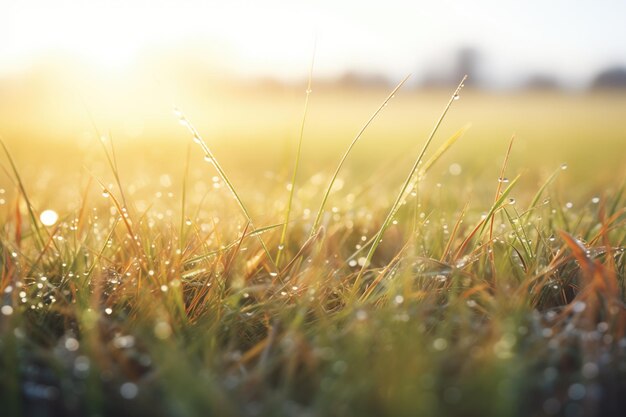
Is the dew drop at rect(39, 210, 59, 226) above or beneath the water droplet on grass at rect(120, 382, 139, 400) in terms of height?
beneath

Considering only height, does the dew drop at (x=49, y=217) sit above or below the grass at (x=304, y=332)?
below

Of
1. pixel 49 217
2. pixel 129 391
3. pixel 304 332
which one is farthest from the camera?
pixel 49 217

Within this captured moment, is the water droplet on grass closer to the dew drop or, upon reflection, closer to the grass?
the grass

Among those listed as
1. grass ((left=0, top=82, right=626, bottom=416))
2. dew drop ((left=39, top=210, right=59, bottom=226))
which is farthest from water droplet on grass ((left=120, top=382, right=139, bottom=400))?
dew drop ((left=39, top=210, right=59, bottom=226))

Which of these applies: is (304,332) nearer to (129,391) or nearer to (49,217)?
(129,391)

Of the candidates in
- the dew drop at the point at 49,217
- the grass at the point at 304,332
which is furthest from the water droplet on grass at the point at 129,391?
the dew drop at the point at 49,217

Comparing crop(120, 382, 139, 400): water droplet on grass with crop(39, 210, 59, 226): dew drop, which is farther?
crop(39, 210, 59, 226): dew drop

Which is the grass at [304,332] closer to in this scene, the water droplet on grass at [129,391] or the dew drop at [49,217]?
the water droplet on grass at [129,391]

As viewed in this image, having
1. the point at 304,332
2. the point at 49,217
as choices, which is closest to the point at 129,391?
the point at 304,332

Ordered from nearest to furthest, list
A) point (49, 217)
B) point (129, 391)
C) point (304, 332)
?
1. point (129, 391)
2. point (304, 332)
3. point (49, 217)

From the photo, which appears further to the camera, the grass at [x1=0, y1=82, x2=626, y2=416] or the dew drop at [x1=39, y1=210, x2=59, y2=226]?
the dew drop at [x1=39, y1=210, x2=59, y2=226]

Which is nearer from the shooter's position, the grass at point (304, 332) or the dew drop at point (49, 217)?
the grass at point (304, 332)

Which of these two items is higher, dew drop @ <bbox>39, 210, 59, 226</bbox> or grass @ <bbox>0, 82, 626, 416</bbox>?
grass @ <bbox>0, 82, 626, 416</bbox>
